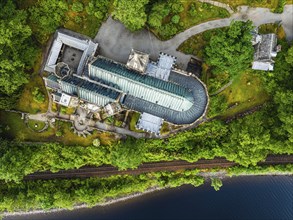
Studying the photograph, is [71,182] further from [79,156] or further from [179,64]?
[179,64]

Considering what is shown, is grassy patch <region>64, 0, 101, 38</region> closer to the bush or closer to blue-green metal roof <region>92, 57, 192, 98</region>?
the bush

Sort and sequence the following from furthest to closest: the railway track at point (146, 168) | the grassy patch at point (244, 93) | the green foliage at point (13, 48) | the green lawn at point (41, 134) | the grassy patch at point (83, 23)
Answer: the railway track at point (146, 168), the grassy patch at point (244, 93), the green lawn at point (41, 134), the grassy patch at point (83, 23), the green foliage at point (13, 48)

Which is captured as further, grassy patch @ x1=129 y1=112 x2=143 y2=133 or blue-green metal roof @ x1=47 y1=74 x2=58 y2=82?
grassy patch @ x1=129 y1=112 x2=143 y2=133

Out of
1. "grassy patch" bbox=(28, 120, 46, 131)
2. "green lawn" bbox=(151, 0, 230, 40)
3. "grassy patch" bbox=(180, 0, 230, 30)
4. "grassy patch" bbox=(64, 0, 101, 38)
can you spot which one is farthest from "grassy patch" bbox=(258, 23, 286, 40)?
"grassy patch" bbox=(28, 120, 46, 131)

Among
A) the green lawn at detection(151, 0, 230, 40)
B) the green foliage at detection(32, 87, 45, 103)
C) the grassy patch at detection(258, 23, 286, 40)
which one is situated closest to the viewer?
the green foliage at detection(32, 87, 45, 103)

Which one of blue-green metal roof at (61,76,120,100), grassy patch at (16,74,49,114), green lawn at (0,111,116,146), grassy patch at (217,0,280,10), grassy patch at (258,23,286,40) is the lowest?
green lawn at (0,111,116,146)

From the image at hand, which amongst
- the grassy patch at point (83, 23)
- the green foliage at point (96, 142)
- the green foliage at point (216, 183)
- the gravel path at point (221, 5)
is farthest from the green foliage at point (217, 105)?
the grassy patch at point (83, 23)

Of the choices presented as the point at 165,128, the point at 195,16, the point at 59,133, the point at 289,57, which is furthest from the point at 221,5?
the point at 59,133

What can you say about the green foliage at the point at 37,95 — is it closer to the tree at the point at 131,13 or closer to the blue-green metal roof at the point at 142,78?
the blue-green metal roof at the point at 142,78
